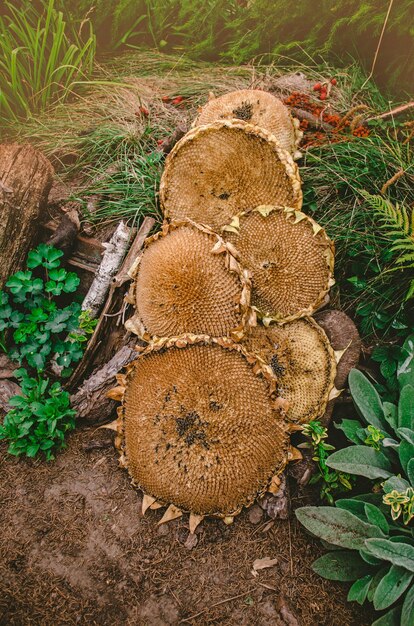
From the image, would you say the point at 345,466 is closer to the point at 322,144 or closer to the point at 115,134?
the point at 322,144

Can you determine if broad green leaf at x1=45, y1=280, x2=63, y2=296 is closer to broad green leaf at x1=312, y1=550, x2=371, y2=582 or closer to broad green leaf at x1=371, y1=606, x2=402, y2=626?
broad green leaf at x1=312, y1=550, x2=371, y2=582

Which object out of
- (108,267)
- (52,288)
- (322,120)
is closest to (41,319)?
(52,288)

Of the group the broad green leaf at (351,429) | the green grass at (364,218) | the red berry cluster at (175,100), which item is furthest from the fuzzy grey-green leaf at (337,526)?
the red berry cluster at (175,100)

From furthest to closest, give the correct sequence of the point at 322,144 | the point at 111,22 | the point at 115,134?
the point at 111,22 < the point at 115,134 < the point at 322,144

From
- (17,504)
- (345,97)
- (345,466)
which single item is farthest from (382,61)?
Answer: (17,504)

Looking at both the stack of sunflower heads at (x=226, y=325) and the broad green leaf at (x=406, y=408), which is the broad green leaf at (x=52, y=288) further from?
Answer: the broad green leaf at (x=406, y=408)

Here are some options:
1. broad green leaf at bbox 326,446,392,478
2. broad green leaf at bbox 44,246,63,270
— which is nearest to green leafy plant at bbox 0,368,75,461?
broad green leaf at bbox 44,246,63,270
